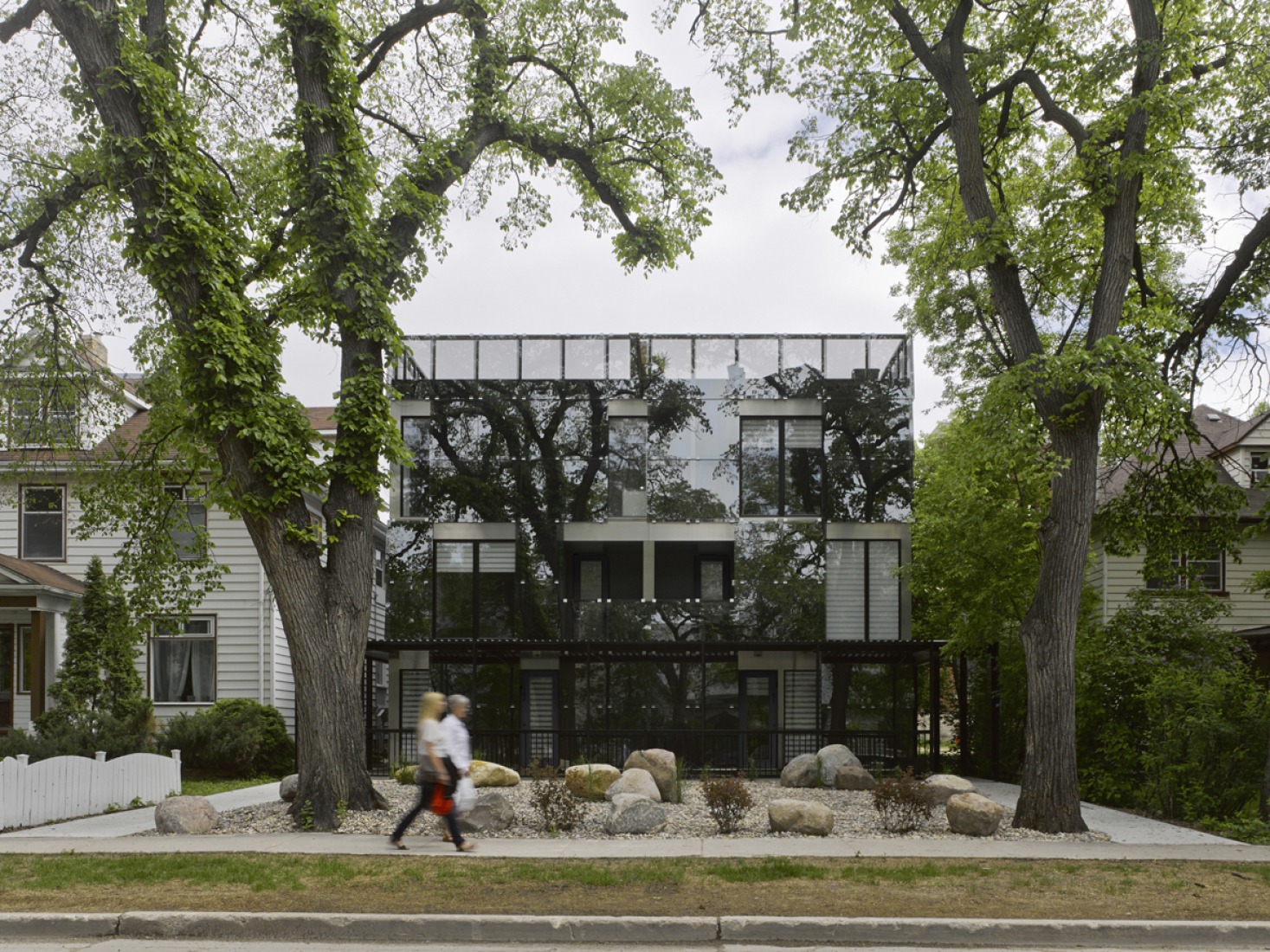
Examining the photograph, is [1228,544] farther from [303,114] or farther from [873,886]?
[303,114]

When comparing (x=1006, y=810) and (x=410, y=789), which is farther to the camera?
(x=410, y=789)

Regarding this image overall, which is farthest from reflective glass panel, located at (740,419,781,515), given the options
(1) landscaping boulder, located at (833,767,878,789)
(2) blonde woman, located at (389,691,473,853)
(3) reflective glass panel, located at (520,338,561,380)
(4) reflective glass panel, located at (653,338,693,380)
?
Result: (2) blonde woman, located at (389,691,473,853)

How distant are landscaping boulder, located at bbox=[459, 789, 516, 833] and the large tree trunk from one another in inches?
249

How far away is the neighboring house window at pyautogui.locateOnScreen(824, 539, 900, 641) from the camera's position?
25.2 meters

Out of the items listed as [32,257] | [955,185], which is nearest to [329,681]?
[32,257]

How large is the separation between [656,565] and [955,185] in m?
11.8

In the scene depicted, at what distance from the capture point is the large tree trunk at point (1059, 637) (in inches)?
580

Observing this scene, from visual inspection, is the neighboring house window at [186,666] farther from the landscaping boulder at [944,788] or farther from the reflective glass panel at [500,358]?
the landscaping boulder at [944,788]

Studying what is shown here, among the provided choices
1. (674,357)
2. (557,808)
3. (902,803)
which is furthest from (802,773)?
(674,357)

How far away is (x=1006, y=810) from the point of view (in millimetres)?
17031

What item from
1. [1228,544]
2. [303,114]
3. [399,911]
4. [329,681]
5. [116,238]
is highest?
[303,114]

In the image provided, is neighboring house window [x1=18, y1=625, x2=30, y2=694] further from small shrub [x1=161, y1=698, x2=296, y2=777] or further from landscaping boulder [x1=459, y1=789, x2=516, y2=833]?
landscaping boulder [x1=459, y1=789, x2=516, y2=833]

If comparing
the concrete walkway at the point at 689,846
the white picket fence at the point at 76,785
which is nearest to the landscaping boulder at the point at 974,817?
the concrete walkway at the point at 689,846

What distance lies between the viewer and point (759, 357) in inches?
1043
